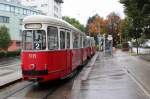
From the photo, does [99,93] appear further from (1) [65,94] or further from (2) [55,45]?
(2) [55,45]

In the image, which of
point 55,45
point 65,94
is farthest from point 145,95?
point 55,45

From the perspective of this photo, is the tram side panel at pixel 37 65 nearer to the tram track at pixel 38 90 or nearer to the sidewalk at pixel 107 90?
the tram track at pixel 38 90

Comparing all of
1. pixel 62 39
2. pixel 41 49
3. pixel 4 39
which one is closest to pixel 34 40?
pixel 41 49

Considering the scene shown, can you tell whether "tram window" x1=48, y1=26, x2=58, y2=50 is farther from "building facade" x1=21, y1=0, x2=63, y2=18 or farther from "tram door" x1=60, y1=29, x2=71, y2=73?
"building facade" x1=21, y1=0, x2=63, y2=18

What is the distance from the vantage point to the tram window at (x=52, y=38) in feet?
50.2

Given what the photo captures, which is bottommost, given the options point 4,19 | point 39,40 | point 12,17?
point 39,40

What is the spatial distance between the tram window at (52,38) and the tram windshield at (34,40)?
12.7 inches

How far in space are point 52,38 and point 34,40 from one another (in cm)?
85

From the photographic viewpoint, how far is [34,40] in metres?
15.1

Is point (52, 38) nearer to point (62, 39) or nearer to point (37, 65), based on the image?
point (62, 39)

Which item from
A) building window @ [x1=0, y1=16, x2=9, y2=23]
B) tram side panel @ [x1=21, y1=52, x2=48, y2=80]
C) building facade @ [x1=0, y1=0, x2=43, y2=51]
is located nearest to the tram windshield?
tram side panel @ [x1=21, y1=52, x2=48, y2=80]

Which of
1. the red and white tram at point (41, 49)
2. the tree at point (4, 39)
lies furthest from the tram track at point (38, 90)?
the tree at point (4, 39)

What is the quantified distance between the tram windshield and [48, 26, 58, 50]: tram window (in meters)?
0.32

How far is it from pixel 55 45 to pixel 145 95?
15.6 ft
